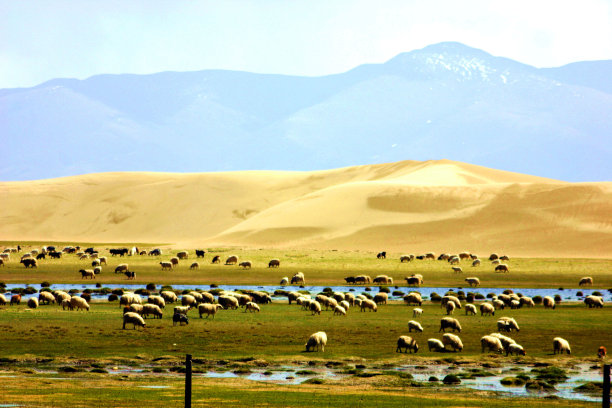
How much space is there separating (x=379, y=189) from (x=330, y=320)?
11272cm

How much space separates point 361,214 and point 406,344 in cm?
10831

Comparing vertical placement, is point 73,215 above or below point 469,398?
above

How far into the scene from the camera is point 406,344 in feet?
107

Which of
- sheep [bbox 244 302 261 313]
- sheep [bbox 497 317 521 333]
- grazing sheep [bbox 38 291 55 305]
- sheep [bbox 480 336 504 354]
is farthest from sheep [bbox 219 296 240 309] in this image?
sheep [bbox 480 336 504 354]

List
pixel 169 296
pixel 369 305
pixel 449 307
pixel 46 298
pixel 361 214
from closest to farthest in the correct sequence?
pixel 449 307
pixel 369 305
pixel 46 298
pixel 169 296
pixel 361 214

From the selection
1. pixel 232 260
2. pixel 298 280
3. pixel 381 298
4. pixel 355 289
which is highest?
pixel 232 260

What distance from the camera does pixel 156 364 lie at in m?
30.0

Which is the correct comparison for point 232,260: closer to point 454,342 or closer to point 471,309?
point 471,309

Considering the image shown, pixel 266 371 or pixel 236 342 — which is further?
pixel 236 342

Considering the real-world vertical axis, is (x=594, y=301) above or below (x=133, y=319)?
above

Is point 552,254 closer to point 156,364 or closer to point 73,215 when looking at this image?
point 156,364

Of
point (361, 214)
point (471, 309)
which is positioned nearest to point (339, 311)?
point (471, 309)

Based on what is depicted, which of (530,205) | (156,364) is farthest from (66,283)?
(530,205)

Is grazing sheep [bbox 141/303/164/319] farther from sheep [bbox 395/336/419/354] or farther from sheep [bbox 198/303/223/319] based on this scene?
sheep [bbox 395/336/419/354]
